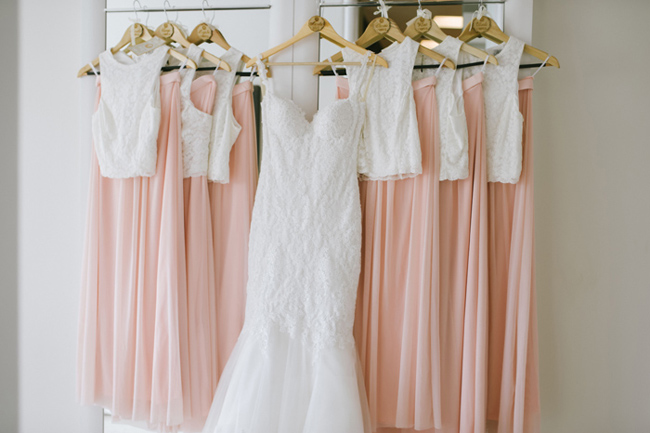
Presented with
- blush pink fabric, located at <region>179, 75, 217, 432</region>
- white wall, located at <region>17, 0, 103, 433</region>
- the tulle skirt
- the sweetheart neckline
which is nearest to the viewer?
the tulle skirt

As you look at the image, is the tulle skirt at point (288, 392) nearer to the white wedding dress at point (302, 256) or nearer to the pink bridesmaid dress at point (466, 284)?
the white wedding dress at point (302, 256)

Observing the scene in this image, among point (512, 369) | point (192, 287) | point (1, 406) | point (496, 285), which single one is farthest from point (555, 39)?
point (1, 406)

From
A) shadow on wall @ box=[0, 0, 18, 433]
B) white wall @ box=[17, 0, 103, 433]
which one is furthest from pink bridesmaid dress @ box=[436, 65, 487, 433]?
shadow on wall @ box=[0, 0, 18, 433]

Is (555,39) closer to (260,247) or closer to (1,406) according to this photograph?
(260,247)

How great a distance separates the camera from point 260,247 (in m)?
1.53

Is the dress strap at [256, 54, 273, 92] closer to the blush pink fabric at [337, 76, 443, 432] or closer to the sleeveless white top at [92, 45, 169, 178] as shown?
the blush pink fabric at [337, 76, 443, 432]

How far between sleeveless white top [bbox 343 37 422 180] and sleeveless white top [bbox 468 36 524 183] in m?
0.26

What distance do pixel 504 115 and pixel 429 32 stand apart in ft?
1.24

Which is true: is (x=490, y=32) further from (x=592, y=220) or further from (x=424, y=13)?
(x=592, y=220)

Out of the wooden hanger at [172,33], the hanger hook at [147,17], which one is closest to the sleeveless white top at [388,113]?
the wooden hanger at [172,33]

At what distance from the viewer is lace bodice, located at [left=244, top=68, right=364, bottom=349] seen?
4.91ft

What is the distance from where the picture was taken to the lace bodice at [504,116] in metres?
1.50

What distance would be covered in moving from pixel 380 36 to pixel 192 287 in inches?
42.2

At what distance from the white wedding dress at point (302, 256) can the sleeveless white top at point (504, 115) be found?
428mm
